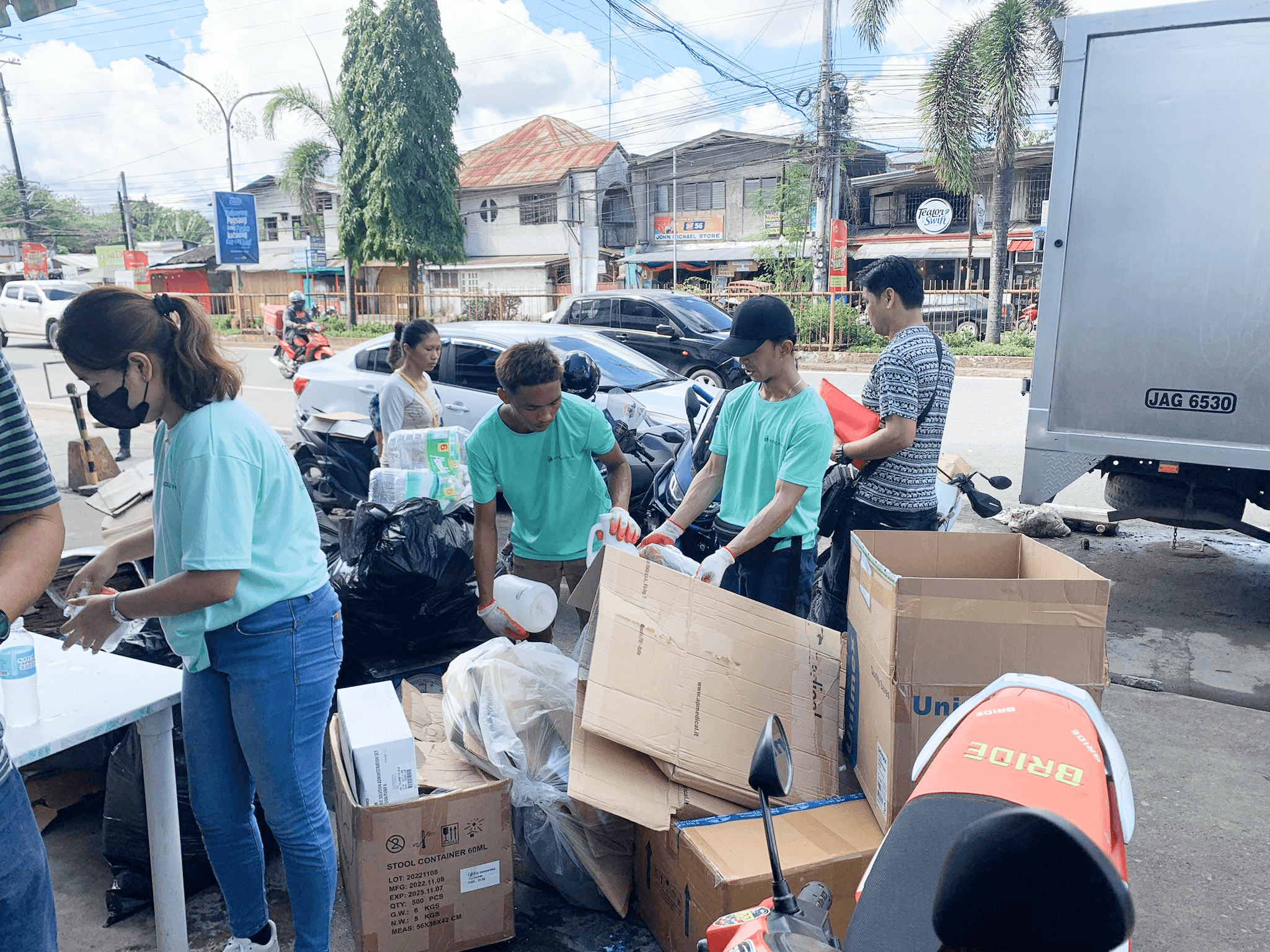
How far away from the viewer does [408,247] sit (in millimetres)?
25250

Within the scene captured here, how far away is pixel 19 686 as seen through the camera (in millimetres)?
1994

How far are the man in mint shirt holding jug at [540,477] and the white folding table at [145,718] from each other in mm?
1143

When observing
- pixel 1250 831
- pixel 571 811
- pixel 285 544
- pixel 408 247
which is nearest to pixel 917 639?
pixel 571 811

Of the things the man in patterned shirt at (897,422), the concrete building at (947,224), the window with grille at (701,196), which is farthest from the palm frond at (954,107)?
the man in patterned shirt at (897,422)

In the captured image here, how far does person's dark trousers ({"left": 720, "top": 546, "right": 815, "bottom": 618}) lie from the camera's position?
3.04m

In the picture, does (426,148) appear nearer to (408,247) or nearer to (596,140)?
(408,247)

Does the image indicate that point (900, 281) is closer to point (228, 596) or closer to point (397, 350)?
point (228, 596)

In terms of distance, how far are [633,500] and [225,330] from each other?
26.9m

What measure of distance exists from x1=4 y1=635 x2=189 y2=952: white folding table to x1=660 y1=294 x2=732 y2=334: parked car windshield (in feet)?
34.7

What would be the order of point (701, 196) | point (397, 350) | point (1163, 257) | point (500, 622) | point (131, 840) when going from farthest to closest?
point (701, 196) → point (397, 350) → point (1163, 257) → point (500, 622) → point (131, 840)

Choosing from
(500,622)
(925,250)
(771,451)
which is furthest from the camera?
(925,250)

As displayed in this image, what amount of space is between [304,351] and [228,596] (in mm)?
13994

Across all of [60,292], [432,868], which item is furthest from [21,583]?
[60,292]

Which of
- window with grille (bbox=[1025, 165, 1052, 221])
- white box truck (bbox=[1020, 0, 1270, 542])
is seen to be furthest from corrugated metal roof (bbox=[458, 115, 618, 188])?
white box truck (bbox=[1020, 0, 1270, 542])
